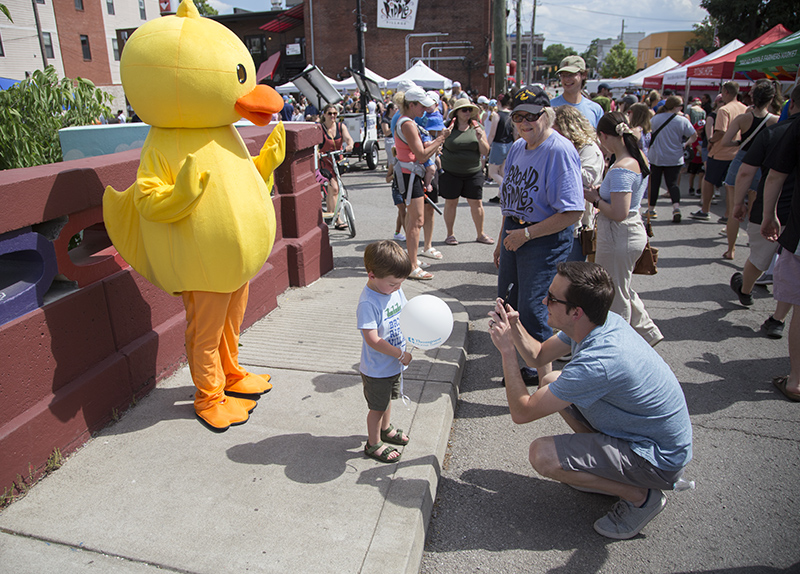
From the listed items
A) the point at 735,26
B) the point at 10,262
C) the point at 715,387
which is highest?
the point at 735,26

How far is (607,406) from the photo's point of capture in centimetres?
248

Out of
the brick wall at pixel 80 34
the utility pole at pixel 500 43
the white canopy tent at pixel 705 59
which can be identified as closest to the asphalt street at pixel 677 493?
the utility pole at pixel 500 43

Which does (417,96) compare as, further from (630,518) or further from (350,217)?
(630,518)

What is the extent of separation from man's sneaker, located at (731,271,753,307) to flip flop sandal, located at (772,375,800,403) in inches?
64.1

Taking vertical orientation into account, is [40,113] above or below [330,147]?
above

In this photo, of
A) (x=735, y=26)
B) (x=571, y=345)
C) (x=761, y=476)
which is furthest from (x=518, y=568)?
(x=735, y=26)

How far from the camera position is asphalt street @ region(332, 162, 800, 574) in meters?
2.44

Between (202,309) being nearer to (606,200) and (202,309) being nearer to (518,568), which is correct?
(518,568)

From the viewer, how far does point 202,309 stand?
2.99m

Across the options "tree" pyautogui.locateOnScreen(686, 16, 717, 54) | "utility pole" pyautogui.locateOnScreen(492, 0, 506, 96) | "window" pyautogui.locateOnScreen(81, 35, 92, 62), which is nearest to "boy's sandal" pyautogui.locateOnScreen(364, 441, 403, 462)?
→ "utility pole" pyautogui.locateOnScreen(492, 0, 506, 96)

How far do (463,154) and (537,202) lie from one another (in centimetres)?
320

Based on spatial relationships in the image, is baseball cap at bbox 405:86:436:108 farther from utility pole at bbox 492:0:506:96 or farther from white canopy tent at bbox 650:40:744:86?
white canopy tent at bbox 650:40:744:86

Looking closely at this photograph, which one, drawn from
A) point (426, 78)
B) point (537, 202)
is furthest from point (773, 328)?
point (426, 78)

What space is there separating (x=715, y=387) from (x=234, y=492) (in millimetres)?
3352
